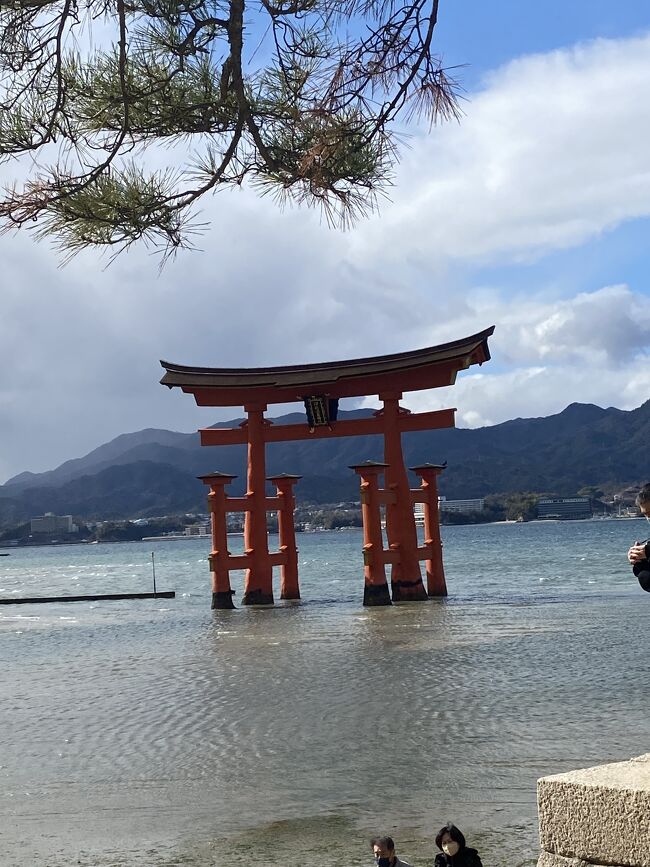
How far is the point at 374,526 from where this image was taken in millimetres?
17875

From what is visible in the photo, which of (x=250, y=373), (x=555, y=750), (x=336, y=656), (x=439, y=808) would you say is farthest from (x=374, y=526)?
(x=439, y=808)

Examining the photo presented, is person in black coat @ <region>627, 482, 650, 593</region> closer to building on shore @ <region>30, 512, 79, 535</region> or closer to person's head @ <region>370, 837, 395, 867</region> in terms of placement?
person's head @ <region>370, 837, 395, 867</region>

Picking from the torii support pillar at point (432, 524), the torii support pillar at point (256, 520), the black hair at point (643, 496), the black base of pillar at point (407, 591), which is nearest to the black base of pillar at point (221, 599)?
the torii support pillar at point (256, 520)

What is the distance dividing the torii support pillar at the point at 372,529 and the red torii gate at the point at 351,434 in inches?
0.7

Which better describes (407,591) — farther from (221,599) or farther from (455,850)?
(455,850)

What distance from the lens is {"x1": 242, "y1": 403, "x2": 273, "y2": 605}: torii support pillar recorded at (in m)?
19.4

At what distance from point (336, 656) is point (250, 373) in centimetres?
835

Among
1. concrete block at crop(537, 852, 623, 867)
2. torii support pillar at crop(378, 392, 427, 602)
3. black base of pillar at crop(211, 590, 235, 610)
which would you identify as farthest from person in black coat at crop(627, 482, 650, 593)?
black base of pillar at crop(211, 590, 235, 610)

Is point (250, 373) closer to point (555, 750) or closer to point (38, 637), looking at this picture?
point (38, 637)

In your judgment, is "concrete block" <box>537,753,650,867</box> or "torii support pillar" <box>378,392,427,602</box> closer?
"concrete block" <box>537,753,650,867</box>

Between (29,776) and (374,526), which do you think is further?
(374,526)

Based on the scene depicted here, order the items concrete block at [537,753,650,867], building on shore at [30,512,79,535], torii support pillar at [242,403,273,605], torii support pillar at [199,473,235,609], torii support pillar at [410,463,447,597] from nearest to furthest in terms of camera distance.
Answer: concrete block at [537,753,650,867] < torii support pillar at [199,473,235,609] < torii support pillar at [242,403,273,605] < torii support pillar at [410,463,447,597] < building on shore at [30,512,79,535]

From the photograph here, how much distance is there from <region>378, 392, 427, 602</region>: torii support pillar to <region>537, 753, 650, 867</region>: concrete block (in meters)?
15.0

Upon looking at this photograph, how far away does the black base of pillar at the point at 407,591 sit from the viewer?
18.8 metres
